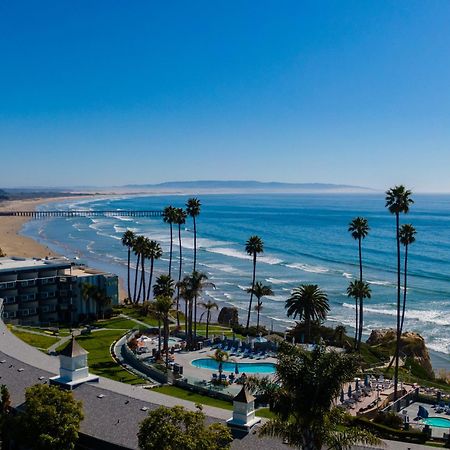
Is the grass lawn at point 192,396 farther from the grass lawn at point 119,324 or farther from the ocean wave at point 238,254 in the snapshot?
the ocean wave at point 238,254

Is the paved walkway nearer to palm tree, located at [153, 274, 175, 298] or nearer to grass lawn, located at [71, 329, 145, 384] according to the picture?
grass lawn, located at [71, 329, 145, 384]

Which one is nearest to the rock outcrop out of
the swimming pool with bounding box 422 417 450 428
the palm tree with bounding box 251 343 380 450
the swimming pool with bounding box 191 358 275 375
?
the swimming pool with bounding box 191 358 275 375

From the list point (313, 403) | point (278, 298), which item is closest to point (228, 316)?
point (278, 298)

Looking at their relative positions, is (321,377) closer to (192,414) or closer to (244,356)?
(192,414)

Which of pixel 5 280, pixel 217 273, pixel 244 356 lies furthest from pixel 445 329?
pixel 5 280

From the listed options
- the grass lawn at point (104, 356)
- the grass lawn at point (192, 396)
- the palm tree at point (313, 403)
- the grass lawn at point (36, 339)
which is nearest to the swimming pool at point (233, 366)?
the grass lawn at point (104, 356)

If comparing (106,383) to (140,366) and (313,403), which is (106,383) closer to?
(313,403)
